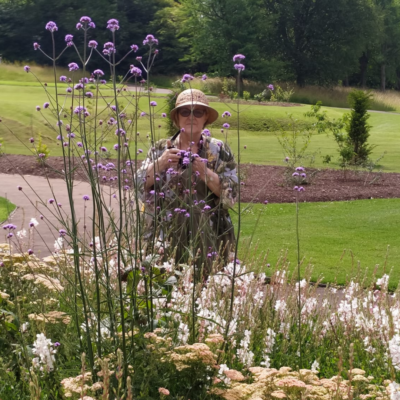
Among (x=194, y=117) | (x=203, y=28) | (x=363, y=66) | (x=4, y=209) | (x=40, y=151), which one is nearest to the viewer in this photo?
(x=194, y=117)

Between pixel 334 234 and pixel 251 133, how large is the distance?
65.5ft

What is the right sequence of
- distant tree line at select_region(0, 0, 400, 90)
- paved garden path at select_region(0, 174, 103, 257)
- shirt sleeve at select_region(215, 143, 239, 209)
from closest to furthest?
shirt sleeve at select_region(215, 143, 239, 209) < paved garden path at select_region(0, 174, 103, 257) < distant tree line at select_region(0, 0, 400, 90)

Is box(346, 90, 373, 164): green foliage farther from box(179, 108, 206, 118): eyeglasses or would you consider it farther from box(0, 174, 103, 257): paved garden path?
box(179, 108, 206, 118): eyeglasses

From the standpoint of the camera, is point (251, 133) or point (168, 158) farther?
point (251, 133)

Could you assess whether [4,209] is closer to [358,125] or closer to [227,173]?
[227,173]

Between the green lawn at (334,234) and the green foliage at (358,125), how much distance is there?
641 centimetres

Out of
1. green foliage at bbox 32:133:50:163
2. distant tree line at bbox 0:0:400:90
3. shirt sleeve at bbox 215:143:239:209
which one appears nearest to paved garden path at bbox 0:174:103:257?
green foliage at bbox 32:133:50:163

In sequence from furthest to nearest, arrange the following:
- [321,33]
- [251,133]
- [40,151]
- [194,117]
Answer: [321,33] < [251,133] < [40,151] < [194,117]

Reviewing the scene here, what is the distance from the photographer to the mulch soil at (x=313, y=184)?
520 inches

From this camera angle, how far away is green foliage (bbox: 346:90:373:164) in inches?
731

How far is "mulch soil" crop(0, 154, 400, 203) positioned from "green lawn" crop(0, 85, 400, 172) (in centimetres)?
123

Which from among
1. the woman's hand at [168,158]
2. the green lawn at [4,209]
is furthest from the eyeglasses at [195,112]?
the green lawn at [4,209]

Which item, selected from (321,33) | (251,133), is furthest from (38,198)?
(321,33)

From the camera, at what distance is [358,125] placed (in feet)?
62.1
